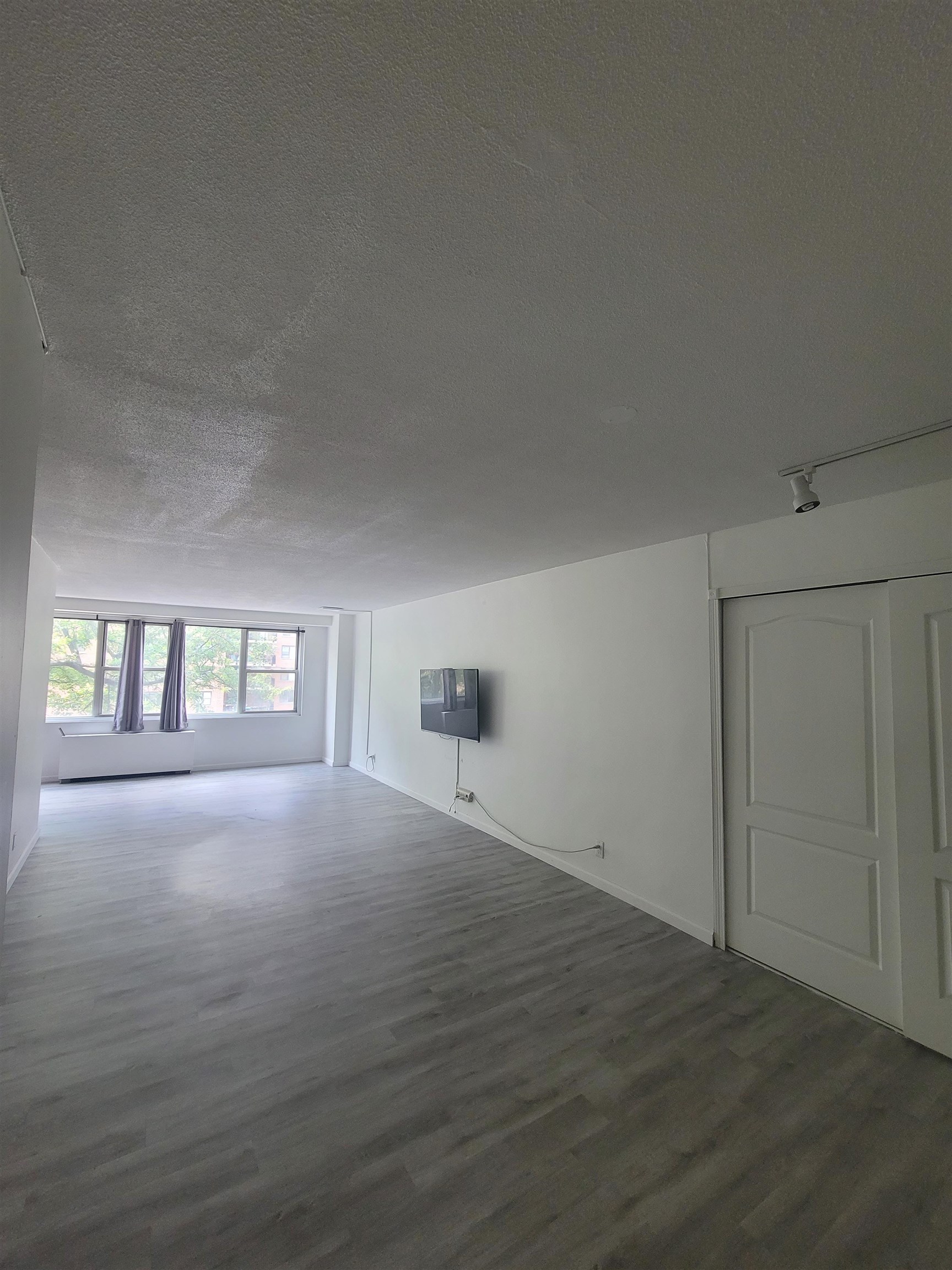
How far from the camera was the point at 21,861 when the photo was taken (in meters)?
4.21

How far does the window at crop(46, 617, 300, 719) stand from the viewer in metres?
7.68

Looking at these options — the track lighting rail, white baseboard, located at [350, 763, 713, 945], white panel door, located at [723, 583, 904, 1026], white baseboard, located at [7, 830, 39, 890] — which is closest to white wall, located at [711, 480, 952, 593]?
white panel door, located at [723, 583, 904, 1026]

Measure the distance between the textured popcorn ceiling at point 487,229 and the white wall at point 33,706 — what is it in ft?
8.69

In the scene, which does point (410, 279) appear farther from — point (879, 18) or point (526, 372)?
point (879, 18)

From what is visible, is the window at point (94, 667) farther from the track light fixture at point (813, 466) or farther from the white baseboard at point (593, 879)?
the track light fixture at point (813, 466)

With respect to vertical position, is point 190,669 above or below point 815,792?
above

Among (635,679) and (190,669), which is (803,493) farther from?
(190,669)

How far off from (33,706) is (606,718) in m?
4.52

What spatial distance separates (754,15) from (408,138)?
0.53 meters

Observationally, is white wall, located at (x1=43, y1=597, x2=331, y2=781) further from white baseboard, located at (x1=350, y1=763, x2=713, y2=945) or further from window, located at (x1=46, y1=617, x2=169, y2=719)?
Result: white baseboard, located at (x1=350, y1=763, x2=713, y2=945)

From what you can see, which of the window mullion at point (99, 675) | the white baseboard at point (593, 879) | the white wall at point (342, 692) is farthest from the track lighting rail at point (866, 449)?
the window mullion at point (99, 675)

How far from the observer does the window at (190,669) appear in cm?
768

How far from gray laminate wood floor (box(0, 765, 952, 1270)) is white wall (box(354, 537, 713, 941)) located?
1.69ft

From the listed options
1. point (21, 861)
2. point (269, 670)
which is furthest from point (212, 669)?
point (21, 861)
